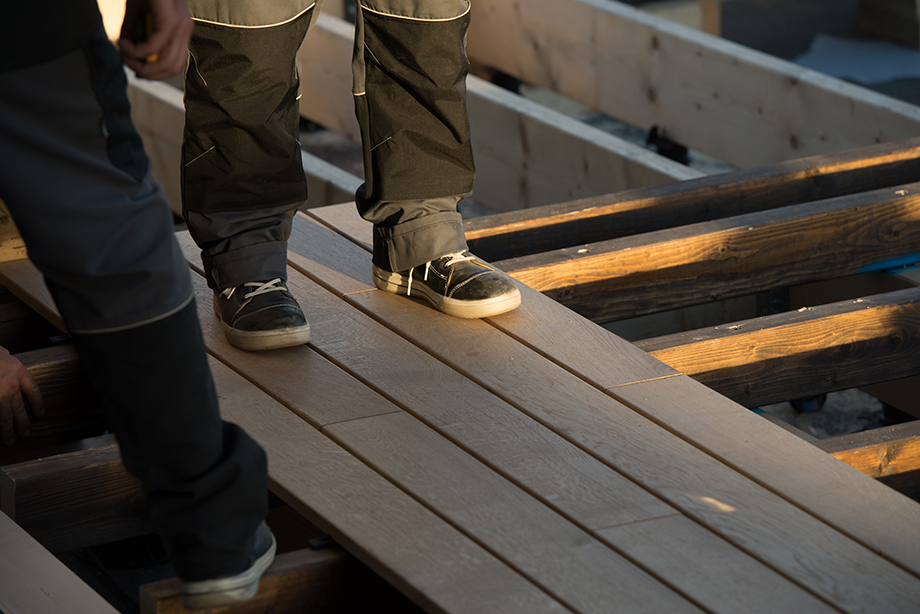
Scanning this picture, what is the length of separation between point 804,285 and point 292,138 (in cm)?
135

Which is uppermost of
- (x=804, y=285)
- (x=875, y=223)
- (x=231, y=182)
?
(x=231, y=182)

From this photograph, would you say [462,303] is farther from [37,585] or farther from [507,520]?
[37,585]

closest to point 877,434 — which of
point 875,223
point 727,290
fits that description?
point 727,290

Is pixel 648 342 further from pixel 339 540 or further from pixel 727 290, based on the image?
pixel 339 540

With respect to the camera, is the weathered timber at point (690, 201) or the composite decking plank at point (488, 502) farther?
the weathered timber at point (690, 201)

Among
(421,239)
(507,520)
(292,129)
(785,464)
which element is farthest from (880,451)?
(292,129)

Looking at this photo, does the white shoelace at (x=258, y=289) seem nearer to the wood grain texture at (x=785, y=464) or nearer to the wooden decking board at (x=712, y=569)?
the wood grain texture at (x=785, y=464)

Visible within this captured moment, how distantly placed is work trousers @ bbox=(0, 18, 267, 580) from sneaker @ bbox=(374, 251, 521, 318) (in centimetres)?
79

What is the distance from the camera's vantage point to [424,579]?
1.35 m

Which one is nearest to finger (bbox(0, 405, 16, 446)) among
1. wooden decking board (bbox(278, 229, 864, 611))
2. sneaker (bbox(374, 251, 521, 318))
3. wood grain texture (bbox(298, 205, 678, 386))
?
wooden decking board (bbox(278, 229, 864, 611))

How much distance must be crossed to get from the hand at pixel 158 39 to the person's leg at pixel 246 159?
0.62m

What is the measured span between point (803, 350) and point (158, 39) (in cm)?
135

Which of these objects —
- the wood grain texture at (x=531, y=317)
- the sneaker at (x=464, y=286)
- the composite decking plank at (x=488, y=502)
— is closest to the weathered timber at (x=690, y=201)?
the wood grain texture at (x=531, y=317)

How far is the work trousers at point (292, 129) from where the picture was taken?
6.04 feet
